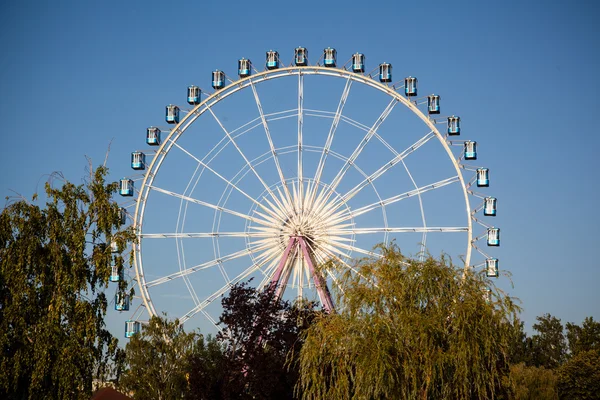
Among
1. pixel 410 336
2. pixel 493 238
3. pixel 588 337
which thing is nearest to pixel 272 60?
pixel 493 238

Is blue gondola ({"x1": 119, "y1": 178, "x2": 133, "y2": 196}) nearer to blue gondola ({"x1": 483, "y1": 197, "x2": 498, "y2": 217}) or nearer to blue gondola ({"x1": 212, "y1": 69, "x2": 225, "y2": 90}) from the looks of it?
blue gondola ({"x1": 212, "y1": 69, "x2": 225, "y2": 90})

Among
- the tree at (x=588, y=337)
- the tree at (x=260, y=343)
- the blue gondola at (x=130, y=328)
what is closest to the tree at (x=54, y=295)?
the tree at (x=260, y=343)

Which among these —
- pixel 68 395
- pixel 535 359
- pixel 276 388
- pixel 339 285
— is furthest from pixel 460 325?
pixel 535 359

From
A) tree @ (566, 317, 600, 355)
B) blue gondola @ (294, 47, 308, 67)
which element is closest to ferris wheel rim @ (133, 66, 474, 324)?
blue gondola @ (294, 47, 308, 67)

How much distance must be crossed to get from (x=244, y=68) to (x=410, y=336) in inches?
869

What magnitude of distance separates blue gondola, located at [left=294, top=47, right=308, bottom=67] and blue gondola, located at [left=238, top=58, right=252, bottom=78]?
2.26m

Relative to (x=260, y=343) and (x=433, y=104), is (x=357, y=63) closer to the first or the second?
(x=433, y=104)

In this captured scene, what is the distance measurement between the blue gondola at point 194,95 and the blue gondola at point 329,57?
6.15 metres

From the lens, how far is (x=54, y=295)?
81.9ft

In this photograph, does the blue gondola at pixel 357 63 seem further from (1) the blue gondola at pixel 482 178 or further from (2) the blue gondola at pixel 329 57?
(1) the blue gondola at pixel 482 178

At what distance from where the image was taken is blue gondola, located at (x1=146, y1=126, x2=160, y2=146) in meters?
40.8

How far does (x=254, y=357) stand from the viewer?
92.1 feet

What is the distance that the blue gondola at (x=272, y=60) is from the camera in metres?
40.7

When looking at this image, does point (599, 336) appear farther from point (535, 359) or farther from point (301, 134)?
point (301, 134)
